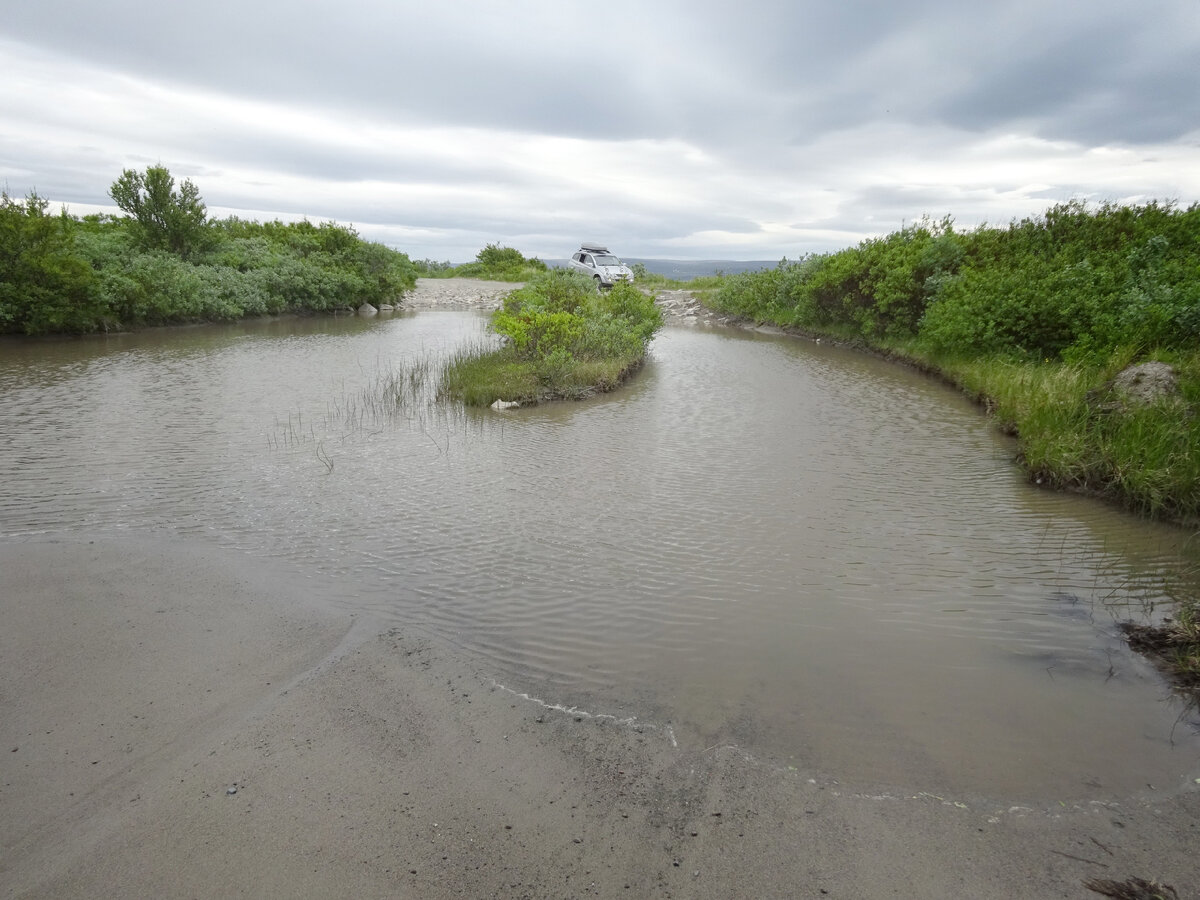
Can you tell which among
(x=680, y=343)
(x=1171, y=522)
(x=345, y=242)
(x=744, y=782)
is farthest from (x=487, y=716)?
(x=345, y=242)

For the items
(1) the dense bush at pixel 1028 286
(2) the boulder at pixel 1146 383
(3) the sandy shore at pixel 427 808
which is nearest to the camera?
(3) the sandy shore at pixel 427 808

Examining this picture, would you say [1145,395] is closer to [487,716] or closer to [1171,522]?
[1171,522]

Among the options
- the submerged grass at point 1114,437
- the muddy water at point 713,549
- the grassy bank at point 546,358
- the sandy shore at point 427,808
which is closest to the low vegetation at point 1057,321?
the submerged grass at point 1114,437

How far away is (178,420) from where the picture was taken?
37.7ft

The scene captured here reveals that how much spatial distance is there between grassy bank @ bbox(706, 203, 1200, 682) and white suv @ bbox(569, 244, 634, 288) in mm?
9666

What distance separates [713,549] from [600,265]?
104ft

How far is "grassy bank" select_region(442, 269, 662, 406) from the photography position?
14.1 m

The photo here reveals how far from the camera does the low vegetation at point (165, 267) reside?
18.8m

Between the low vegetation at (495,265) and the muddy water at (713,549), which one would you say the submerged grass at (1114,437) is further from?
the low vegetation at (495,265)

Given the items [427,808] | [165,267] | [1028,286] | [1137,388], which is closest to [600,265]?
[165,267]

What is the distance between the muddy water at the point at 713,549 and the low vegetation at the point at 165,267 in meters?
6.36

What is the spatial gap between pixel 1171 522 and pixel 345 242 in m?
37.2

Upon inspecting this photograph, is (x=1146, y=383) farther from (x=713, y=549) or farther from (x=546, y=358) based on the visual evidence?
(x=546, y=358)

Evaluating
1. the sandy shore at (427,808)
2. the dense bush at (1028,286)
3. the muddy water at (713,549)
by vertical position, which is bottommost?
the sandy shore at (427,808)
